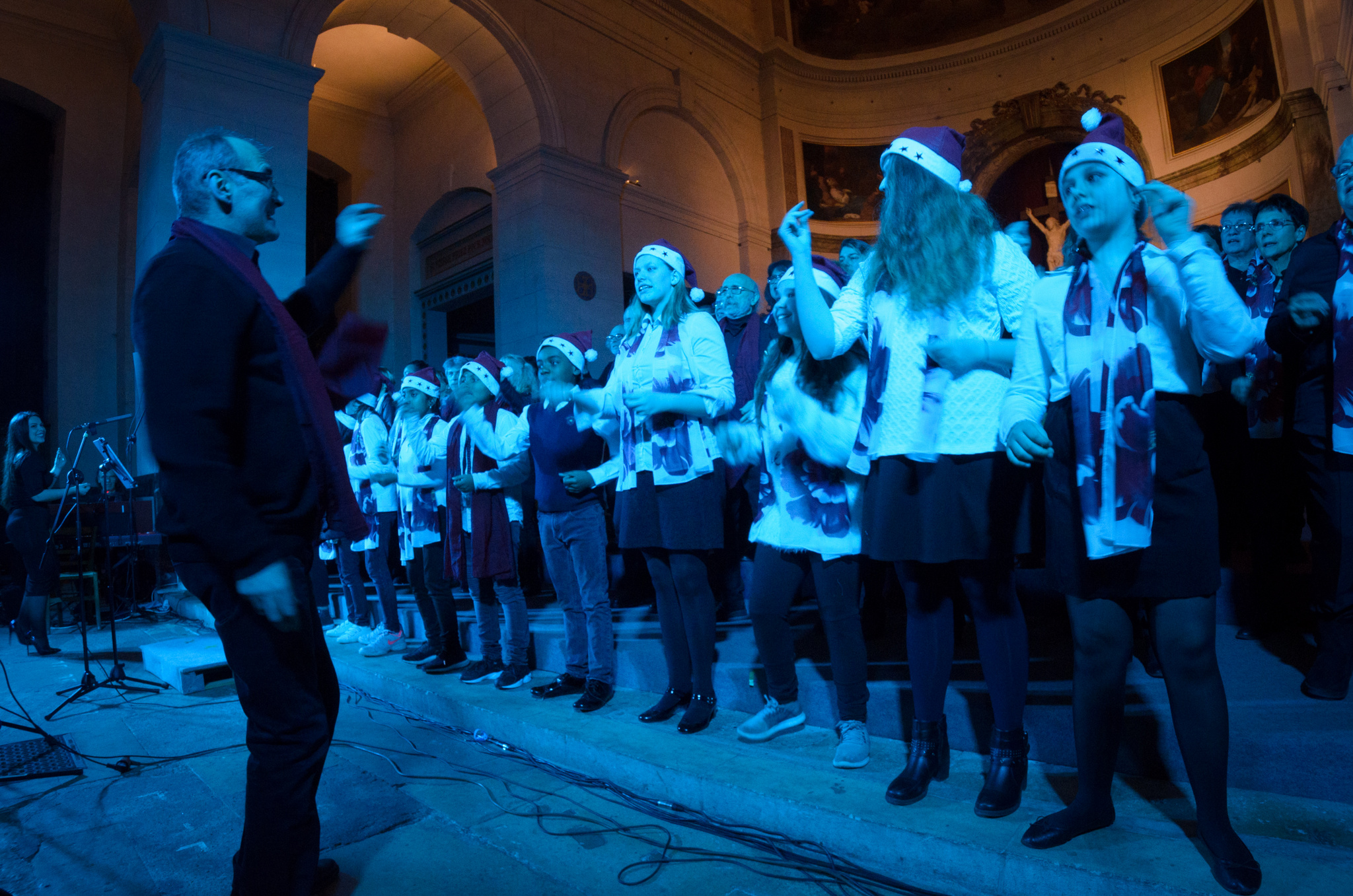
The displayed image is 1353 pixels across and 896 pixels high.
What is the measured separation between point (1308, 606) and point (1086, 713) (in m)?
1.92

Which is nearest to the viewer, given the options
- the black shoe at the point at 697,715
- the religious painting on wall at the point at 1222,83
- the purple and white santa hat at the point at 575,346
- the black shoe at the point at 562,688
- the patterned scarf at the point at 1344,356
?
the patterned scarf at the point at 1344,356

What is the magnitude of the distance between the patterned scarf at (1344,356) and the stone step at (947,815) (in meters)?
1.20

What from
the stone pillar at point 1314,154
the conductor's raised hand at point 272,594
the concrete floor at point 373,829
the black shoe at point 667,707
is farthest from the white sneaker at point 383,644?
the stone pillar at point 1314,154

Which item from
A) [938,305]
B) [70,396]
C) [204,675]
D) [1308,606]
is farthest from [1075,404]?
[70,396]

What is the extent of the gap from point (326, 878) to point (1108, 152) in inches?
109

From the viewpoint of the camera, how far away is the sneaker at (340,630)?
591 centimetres

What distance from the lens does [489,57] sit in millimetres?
11266

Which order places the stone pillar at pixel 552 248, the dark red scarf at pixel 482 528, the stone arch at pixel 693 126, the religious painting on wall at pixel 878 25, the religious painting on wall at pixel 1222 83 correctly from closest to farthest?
the dark red scarf at pixel 482 528, the stone pillar at pixel 552 248, the religious painting on wall at pixel 1222 83, the stone arch at pixel 693 126, the religious painting on wall at pixel 878 25

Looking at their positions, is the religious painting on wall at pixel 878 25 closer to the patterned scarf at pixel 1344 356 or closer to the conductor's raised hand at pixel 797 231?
the patterned scarf at pixel 1344 356

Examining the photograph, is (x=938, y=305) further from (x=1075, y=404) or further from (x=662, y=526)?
(x=662, y=526)

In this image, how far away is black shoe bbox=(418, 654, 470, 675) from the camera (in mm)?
4594

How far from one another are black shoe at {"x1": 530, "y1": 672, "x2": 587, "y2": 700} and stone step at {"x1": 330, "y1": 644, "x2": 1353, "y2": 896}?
51 cm

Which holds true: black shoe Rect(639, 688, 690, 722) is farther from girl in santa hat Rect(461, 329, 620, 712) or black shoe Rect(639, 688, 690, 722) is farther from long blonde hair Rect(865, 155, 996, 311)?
long blonde hair Rect(865, 155, 996, 311)

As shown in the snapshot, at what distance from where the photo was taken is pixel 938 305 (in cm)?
218
